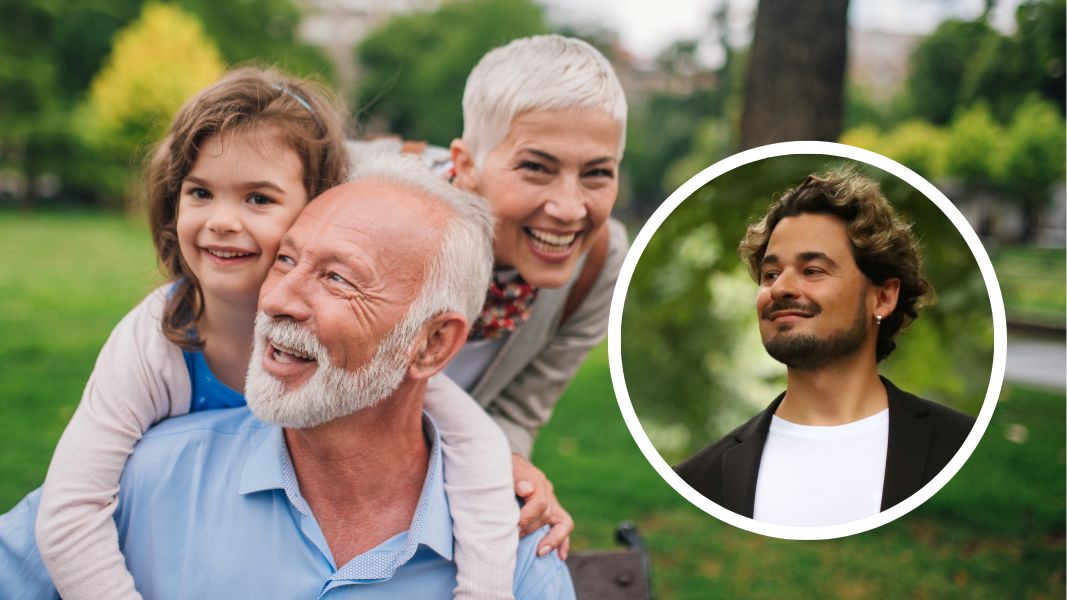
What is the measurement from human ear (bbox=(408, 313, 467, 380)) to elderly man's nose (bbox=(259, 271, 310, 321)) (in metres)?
0.30

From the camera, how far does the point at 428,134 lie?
5378cm

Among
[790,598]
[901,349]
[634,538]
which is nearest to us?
[901,349]

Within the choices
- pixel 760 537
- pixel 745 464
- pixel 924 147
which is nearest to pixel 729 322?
pixel 745 464

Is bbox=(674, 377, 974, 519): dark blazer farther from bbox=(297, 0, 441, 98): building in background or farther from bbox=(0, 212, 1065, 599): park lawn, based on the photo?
bbox=(297, 0, 441, 98): building in background

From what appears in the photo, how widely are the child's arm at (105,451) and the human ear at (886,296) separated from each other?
1655 mm

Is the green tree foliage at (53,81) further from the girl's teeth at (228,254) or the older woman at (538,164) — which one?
the girl's teeth at (228,254)

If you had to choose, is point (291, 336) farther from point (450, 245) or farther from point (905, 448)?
point (905, 448)

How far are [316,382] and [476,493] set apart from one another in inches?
20.2

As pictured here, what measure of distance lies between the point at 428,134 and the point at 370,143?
52222 mm

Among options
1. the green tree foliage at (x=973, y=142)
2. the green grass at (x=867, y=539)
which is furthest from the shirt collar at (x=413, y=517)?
the green tree foliage at (x=973, y=142)

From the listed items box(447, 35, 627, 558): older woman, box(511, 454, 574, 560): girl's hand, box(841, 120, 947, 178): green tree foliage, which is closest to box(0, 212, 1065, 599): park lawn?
box(447, 35, 627, 558): older woman

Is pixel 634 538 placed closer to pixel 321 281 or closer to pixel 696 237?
pixel 696 237

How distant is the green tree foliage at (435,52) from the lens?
174ft

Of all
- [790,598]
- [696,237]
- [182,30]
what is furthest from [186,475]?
[182,30]
